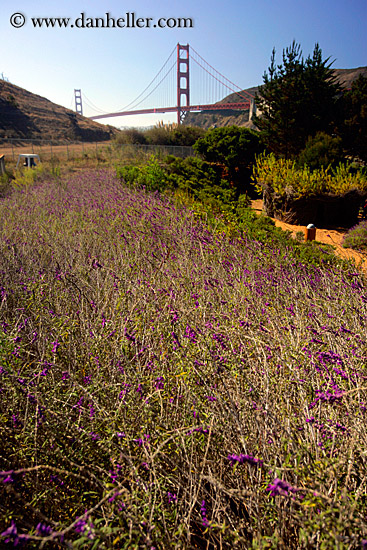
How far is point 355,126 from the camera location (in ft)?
32.6

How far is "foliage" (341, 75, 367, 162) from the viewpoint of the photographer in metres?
9.78

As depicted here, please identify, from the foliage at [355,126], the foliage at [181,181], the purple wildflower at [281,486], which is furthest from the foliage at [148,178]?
the purple wildflower at [281,486]

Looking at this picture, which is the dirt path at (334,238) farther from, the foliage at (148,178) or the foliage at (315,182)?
the foliage at (148,178)

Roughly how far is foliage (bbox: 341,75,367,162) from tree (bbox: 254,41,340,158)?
1.30ft

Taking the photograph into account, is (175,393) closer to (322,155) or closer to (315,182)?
(315,182)

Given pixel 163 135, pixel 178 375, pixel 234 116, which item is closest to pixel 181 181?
pixel 178 375

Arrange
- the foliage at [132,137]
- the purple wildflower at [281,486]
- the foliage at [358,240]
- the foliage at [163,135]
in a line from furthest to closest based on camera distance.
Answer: the foliage at [132,137] → the foliage at [163,135] → the foliage at [358,240] → the purple wildflower at [281,486]

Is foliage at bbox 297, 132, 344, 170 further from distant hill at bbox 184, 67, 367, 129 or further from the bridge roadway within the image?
distant hill at bbox 184, 67, 367, 129

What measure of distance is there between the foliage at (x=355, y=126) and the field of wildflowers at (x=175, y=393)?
24.0ft

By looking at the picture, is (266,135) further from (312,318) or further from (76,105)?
(76,105)

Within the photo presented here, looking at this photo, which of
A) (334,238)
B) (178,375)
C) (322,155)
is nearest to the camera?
(178,375)

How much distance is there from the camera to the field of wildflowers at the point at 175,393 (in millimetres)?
1069

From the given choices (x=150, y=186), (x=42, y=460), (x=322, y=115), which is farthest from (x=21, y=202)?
(x=322, y=115)

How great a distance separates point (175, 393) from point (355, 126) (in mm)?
10980
